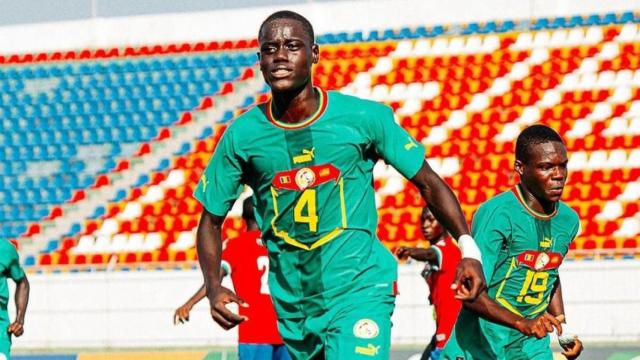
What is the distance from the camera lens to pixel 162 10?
22.5 m

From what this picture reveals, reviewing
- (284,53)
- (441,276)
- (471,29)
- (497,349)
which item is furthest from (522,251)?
(471,29)

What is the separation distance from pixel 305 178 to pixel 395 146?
38 cm

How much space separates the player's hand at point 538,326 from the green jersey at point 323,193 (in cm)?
72

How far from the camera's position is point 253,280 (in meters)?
10.2

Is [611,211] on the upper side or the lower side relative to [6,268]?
lower

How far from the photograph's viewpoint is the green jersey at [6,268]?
31.7 ft

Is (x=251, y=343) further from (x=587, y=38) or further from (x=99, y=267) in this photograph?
(x=587, y=38)

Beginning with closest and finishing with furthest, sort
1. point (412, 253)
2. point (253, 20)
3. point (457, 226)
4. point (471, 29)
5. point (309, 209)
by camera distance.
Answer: point (457, 226), point (309, 209), point (412, 253), point (471, 29), point (253, 20)

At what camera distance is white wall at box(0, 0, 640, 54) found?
1998 cm

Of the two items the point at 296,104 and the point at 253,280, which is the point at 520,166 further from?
the point at 253,280

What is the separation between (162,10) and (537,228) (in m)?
16.8

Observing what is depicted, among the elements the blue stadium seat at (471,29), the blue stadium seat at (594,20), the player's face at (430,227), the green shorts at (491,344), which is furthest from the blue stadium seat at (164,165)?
the green shorts at (491,344)

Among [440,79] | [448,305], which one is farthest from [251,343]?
[440,79]

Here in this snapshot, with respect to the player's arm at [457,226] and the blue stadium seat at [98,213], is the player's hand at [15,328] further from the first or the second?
the blue stadium seat at [98,213]
